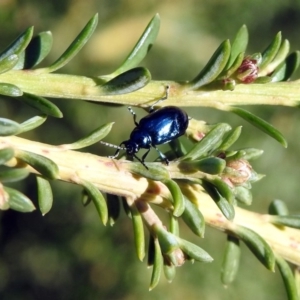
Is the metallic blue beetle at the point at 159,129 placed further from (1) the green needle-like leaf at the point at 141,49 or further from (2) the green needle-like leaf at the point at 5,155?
(2) the green needle-like leaf at the point at 5,155

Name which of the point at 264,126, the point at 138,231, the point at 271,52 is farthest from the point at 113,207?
the point at 271,52


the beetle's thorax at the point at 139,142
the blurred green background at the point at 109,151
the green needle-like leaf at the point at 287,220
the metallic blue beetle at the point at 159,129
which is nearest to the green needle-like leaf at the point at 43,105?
the metallic blue beetle at the point at 159,129

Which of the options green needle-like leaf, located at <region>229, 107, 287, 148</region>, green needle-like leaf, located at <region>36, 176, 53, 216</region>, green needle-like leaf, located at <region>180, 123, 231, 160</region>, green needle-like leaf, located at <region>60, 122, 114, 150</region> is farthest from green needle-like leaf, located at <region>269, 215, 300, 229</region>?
green needle-like leaf, located at <region>36, 176, 53, 216</region>

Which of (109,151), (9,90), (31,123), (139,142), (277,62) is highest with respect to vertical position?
(277,62)

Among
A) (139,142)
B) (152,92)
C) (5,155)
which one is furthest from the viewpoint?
(139,142)

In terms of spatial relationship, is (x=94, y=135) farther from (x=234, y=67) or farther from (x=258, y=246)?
(x=258, y=246)

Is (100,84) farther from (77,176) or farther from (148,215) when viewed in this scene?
(148,215)

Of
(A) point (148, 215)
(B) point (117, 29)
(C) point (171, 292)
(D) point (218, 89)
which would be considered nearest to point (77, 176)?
(A) point (148, 215)
